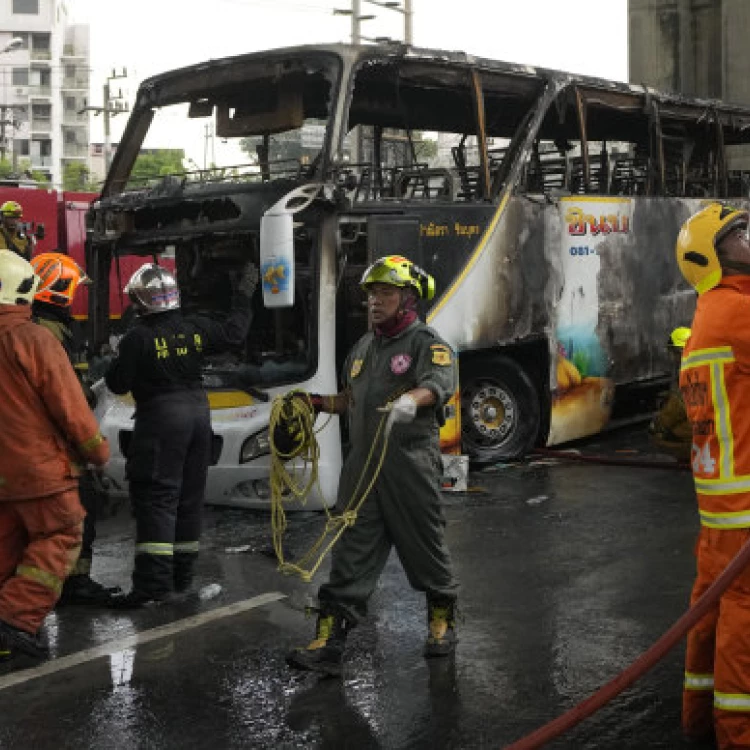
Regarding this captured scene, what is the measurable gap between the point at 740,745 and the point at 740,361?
4.12 ft

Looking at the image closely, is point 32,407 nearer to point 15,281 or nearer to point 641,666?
point 15,281

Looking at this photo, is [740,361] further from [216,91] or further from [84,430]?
[216,91]

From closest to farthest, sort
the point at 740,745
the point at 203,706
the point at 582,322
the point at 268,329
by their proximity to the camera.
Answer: the point at 740,745, the point at 203,706, the point at 268,329, the point at 582,322

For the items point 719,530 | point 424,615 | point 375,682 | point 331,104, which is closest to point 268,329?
point 331,104

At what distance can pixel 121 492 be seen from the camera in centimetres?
953

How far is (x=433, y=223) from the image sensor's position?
366 inches

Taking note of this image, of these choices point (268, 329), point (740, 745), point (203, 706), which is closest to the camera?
point (740, 745)

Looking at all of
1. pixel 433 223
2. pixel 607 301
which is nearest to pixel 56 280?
pixel 433 223

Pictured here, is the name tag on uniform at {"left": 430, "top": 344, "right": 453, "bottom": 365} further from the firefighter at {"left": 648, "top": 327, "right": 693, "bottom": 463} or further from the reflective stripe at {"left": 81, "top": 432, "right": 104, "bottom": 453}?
the firefighter at {"left": 648, "top": 327, "right": 693, "bottom": 463}

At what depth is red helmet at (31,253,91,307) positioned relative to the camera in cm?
653

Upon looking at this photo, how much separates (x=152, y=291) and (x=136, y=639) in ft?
5.90

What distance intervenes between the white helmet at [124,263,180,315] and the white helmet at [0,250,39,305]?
74 cm

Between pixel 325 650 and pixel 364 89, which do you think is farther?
pixel 364 89

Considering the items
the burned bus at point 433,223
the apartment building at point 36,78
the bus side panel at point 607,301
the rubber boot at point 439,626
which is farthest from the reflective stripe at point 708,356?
the apartment building at point 36,78
